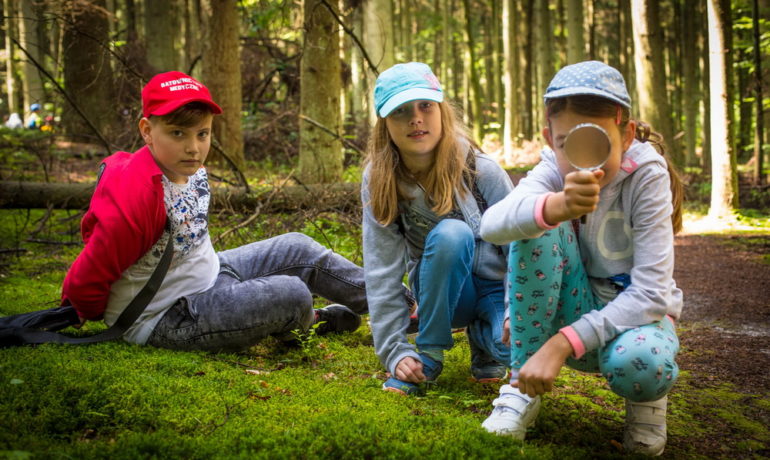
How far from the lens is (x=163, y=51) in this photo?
44.5 ft

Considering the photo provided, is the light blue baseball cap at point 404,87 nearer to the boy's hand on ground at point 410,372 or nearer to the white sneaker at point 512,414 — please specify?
the boy's hand on ground at point 410,372

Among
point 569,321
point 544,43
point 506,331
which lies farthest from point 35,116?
point 569,321

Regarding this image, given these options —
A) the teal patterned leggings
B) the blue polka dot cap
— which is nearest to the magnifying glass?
the blue polka dot cap

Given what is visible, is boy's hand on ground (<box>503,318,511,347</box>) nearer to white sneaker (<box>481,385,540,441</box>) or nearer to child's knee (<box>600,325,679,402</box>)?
white sneaker (<box>481,385,540,441</box>)

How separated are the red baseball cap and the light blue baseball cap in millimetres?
822

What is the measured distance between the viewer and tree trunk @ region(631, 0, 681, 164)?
10312 millimetres

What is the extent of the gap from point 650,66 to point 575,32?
3.23 meters

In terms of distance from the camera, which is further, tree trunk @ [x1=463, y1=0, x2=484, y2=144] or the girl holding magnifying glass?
tree trunk @ [x1=463, y1=0, x2=484, y2=144]

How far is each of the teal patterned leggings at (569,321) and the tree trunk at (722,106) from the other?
7353 millimetres

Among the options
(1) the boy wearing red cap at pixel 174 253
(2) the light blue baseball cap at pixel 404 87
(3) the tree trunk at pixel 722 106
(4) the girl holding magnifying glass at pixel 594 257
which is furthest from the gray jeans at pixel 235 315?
(3) the tree trunk at pixel 722 106

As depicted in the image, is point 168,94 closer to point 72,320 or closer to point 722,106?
point 72,320

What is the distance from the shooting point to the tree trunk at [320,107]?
6354 millimetres

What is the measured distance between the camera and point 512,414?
85.7 inches

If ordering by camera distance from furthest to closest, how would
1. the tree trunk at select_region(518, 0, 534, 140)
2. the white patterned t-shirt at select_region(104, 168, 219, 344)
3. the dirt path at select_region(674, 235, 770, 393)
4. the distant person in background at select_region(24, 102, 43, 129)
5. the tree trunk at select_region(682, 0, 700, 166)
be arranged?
the tree trunk at select_region(518, 0, 534, 140) < the tree trunk at select_region(682, 0, 700, 166) < the distant person in background at select_region(24, 102, 43, 129) < the dirt path at select_region(674, 235, 770, 393) < the white patterned t-shirt at select_region(104, 168, 219, 344)
